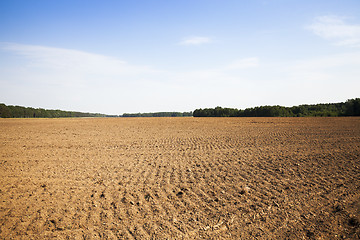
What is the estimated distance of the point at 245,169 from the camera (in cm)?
798

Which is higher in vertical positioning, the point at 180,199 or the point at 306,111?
the point at 306,111

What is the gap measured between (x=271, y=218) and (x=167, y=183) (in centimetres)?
306

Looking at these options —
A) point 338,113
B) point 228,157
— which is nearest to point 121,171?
point 228,157

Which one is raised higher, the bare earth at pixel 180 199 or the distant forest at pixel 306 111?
the distant forest at pixel 306 111

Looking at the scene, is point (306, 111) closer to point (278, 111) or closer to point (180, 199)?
point (278, 111)

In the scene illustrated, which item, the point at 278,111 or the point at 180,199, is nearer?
the point at 180,199

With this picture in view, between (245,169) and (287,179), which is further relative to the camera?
(245,169)

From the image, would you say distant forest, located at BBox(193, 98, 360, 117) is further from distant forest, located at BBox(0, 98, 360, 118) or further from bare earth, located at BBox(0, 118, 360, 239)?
bare earth, located at BBox(0, 118, 360, 239)

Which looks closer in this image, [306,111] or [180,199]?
[180,199]

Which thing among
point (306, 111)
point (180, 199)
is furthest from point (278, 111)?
point (180, 199)

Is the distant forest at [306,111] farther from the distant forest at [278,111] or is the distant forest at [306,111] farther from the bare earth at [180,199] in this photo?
the bare earth at [180,199]

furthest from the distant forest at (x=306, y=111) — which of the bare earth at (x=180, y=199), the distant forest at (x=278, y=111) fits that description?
the bare earth at (x=180, y=199)

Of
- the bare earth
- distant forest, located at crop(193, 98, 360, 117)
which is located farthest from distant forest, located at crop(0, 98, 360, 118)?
the bare earth

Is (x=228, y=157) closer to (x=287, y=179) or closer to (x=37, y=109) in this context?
(x=287, y=179)
